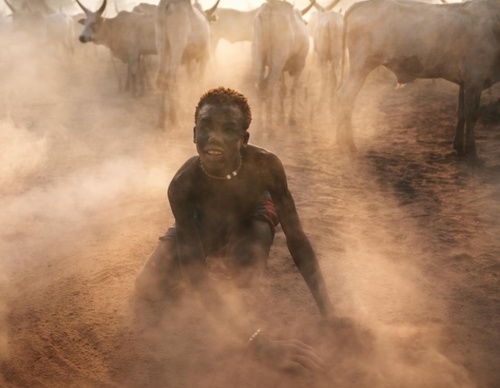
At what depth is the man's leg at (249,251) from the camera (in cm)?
288

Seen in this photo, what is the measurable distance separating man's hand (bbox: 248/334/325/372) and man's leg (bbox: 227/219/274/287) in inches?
22.5

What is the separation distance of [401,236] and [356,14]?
392 centimetres

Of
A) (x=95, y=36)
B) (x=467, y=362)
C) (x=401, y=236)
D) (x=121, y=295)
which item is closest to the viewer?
(x=467, y=362)

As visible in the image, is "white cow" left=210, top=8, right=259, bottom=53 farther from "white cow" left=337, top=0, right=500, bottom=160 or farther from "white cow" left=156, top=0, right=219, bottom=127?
"white cow" left=337, top=0, right=500, bottom=160

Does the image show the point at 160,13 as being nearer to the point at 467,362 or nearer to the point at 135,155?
the point at 135,155

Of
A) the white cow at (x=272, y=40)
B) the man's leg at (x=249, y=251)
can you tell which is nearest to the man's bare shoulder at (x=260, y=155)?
the man's leg at (x=249, y=251)

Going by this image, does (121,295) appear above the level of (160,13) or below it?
below

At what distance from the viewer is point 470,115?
6.31m

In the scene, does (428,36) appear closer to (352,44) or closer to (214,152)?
(352,44)

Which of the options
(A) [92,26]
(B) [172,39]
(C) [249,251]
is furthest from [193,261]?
(A) [92,26]

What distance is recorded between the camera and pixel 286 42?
7.98 m

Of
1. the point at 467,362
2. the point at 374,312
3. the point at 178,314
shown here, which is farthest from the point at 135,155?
the point at 467,362

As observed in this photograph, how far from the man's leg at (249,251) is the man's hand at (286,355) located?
571 mm

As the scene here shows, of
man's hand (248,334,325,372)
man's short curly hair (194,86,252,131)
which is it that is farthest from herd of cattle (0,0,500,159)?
man's hand (248,334,325,372)
